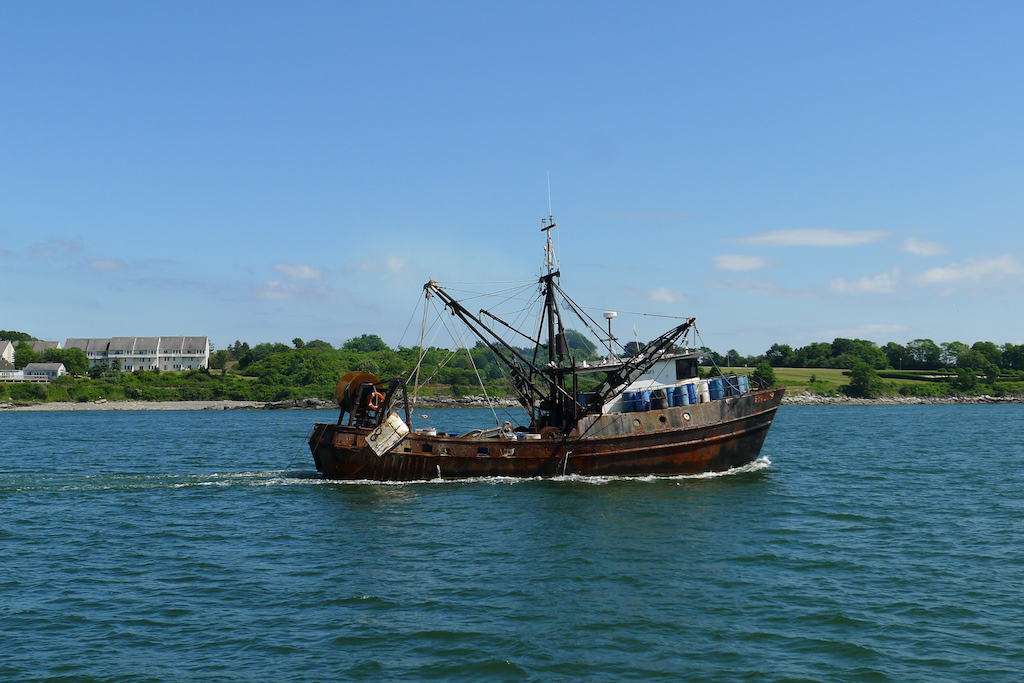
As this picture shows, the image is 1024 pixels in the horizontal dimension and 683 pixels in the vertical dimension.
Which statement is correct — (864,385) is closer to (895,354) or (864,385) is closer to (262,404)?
(895,354)

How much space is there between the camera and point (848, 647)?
14.6 m

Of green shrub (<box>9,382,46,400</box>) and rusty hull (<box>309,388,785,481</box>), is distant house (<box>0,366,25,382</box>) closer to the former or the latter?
green shrub (<box>9,382,46,400</box>)

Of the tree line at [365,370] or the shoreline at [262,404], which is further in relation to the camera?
the tree line at [365,370]

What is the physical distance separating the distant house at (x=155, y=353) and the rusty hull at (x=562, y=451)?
13949 cm

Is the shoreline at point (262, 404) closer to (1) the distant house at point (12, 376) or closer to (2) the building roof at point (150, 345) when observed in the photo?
→ (1) the distant house at point (12, 376)

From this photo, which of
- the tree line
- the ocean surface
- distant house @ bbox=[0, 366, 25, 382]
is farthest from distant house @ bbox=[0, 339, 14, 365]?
the ocean surface

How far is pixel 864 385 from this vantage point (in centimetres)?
13800

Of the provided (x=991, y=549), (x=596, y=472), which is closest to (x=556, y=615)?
(x=991, y=549)

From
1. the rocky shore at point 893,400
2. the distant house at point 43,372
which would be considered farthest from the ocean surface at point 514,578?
the distant house at point 43,372

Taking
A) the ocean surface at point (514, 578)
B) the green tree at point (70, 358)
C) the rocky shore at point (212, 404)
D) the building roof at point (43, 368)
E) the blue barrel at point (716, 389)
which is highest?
the green tree at point (70, 358)

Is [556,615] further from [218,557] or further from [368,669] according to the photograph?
[218,557]

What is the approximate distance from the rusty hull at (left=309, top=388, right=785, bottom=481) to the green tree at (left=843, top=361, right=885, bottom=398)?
11456 centimetres

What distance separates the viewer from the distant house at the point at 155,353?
6457 inches

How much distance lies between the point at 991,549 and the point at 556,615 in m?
12.7
